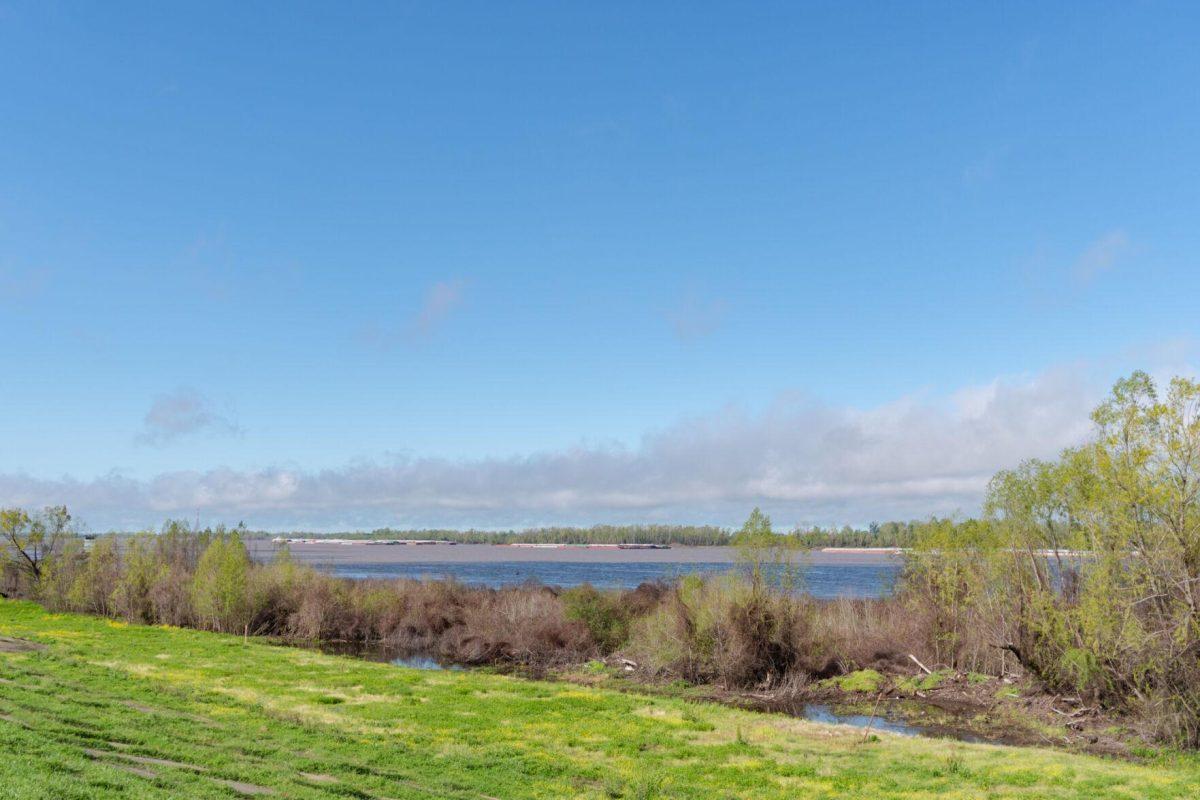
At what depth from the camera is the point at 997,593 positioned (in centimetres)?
3425

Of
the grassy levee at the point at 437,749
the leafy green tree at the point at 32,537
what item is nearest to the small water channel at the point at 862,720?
the grassy levee at the point at 437,749

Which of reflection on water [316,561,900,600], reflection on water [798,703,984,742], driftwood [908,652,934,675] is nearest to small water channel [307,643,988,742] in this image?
reflection on water [798,703,984,742]

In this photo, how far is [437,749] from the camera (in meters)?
19.5

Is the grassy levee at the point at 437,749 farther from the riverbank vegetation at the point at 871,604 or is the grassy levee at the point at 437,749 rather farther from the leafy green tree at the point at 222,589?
the leafy green tree at the point at 222,589

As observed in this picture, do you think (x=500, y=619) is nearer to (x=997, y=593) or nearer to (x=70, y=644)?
(x=70, y=644)

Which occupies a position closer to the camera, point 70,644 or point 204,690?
point 204,690

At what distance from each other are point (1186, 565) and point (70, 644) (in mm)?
41240

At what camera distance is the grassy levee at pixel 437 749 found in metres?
13.5

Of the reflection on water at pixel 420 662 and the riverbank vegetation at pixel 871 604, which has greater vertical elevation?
the riverbank vegetation at pixel 871 604

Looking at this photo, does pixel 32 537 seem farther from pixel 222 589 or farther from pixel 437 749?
pixel 437 749

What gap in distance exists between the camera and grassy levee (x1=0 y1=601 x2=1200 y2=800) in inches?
532

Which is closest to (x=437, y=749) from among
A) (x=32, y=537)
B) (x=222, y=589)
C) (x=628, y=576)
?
(x=222, y=589)

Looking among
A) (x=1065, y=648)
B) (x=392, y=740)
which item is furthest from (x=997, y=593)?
(x=392, y=740)

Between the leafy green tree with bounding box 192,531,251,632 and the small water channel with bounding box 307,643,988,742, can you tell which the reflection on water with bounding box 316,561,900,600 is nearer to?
the small water channel with bounding box 307,643,988,742
